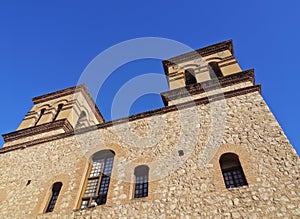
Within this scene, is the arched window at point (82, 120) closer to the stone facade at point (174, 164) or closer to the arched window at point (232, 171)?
the stone facade at point (174, 164)

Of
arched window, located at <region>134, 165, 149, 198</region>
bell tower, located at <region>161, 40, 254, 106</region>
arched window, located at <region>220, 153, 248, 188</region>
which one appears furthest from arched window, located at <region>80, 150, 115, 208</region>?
arched window, located at <region>220, 153, 248, 188</region>

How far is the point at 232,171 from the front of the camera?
24.0 feet

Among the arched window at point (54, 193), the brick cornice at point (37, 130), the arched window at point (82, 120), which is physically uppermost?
the arched window at point (82, 120)

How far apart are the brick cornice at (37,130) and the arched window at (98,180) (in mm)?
3662

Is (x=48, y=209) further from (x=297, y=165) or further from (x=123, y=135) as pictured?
(x=297, y=165)

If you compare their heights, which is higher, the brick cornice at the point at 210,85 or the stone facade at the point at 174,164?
the brick cornice at the point at 210,85

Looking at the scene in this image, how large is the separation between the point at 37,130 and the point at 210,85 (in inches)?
360

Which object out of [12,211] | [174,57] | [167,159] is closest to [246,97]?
[167,159]

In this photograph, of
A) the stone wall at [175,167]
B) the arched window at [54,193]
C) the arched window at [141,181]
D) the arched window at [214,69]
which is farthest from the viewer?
the arched window at [214,69]

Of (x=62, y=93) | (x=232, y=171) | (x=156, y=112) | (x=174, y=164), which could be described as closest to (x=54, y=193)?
(x=174, y=164)

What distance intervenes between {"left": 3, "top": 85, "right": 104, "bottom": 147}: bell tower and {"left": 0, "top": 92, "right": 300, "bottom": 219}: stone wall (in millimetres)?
1411

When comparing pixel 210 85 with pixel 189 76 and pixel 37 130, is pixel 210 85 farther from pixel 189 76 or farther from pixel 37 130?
pixel 37 130

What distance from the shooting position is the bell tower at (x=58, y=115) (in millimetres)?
12055

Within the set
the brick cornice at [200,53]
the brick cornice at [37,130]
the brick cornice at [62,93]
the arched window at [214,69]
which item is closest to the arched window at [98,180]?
the brick cornice at [37,130]
